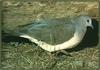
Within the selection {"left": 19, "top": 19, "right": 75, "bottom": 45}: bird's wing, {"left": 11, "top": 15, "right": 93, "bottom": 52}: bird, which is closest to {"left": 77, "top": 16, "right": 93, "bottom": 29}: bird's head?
{"left": 11, "top": 15, "right": 93, "bottom": 52}: bird

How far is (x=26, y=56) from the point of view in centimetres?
319

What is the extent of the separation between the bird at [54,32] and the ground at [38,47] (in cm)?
7

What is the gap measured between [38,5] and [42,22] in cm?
20

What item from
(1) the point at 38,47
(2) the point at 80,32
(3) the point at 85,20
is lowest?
(1) the point at 38,47

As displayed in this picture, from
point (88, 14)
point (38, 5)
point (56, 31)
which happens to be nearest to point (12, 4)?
point (38, 5)

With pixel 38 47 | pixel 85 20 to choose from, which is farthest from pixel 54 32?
pixel 85 20

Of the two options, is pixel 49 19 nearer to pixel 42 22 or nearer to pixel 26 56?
pixel 42 22

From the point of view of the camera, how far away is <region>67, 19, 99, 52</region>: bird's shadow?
3.28 meters

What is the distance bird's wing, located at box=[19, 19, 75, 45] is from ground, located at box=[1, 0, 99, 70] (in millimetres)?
111

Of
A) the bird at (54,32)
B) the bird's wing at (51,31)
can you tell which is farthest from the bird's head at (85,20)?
the bird's wing at (51,31)

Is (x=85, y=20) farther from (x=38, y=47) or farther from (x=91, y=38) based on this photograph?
(x=38, y=47)

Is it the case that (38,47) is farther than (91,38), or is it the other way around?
(91,38)

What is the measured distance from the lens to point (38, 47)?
10.5 feet

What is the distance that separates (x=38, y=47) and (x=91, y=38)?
54 centimetres
